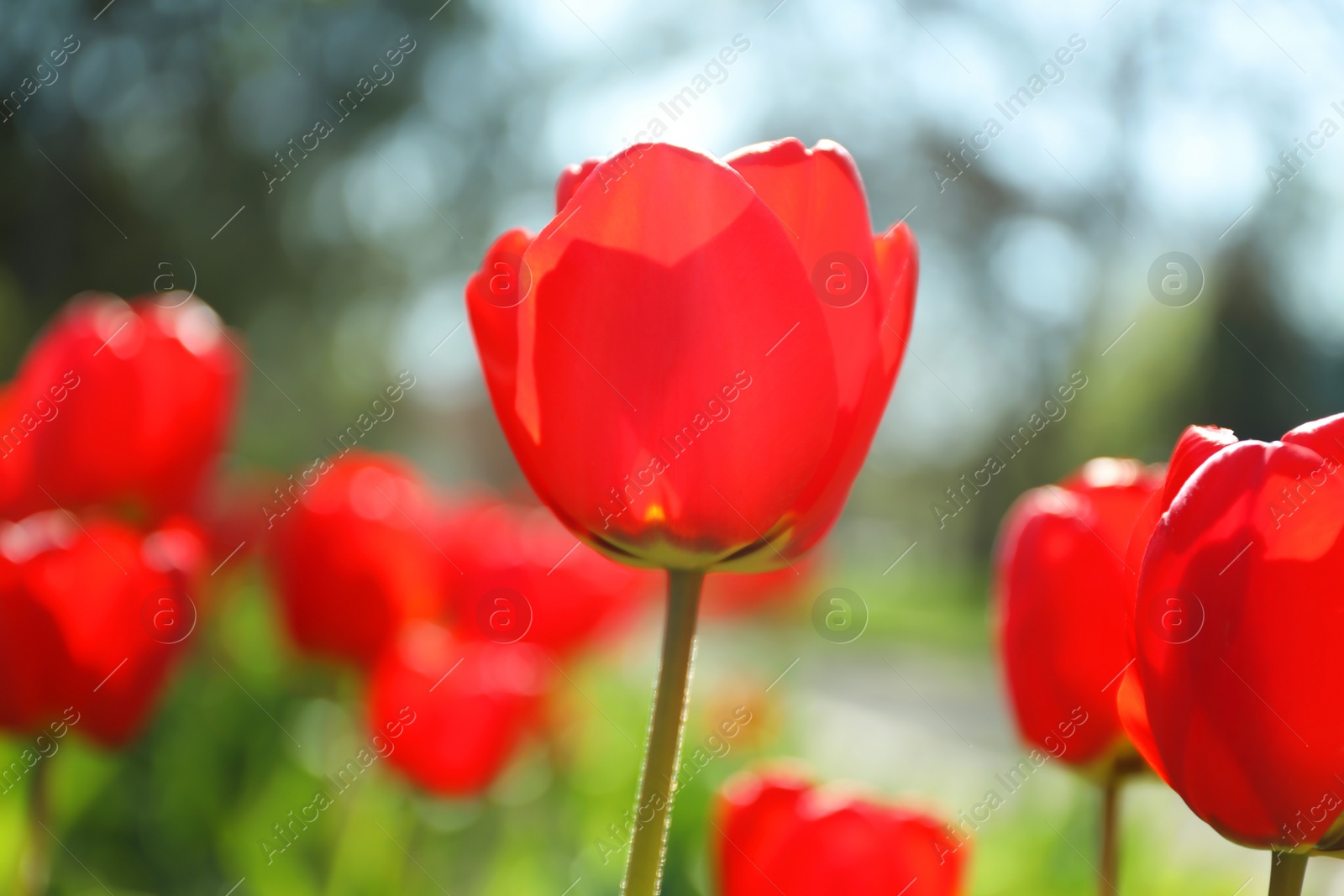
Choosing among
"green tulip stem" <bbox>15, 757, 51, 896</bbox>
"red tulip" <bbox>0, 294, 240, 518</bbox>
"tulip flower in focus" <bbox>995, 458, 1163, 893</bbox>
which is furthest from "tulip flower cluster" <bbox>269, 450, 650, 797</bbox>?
"tulip flower in focus" <bbox>995, 458, 1163, 893</bbox>

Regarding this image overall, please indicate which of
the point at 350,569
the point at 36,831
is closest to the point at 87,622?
the point at 36,831

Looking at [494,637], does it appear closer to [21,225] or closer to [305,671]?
[305,671]

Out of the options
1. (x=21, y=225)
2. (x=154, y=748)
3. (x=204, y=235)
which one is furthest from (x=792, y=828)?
(x=204, y=235)

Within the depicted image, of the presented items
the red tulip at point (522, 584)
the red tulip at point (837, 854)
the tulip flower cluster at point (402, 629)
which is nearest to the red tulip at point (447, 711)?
the tulip flower cluster at point (402, 629)

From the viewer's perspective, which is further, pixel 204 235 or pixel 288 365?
pixel 288 365

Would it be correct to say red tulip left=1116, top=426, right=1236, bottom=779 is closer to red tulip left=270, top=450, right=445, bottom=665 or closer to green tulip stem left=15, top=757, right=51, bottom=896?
green tulip stem left=15, top=757, right=51, bottom=896

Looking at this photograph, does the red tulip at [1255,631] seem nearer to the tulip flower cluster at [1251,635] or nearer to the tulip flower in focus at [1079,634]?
the tulip flower cluster at [1251,635]
